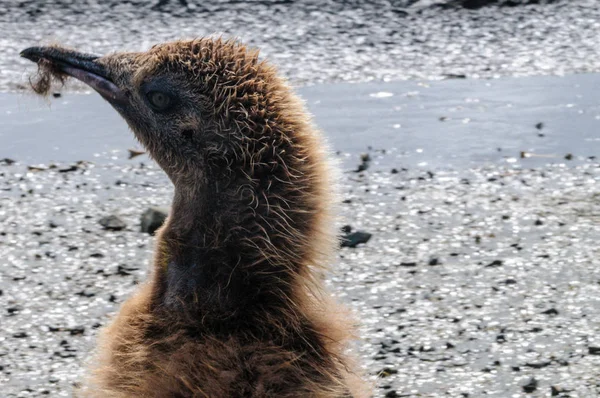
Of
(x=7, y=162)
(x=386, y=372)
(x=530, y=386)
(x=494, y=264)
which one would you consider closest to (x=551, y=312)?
(x=494, y=264)

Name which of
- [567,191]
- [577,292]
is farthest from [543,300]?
[567,191]

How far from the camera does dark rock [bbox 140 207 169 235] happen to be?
5.31 m

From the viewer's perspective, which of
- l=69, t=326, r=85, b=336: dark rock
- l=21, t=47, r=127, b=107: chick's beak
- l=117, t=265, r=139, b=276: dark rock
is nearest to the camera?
l=21, t=47, r=127, b=107: chick's beak

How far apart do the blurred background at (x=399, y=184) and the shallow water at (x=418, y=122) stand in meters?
0.01

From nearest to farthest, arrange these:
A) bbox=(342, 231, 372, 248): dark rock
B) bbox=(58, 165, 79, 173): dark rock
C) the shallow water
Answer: bbox=(342, 231, 372, 248): dark rock
bbox=(58, 165, 79, 173): dark rock
the shallow water

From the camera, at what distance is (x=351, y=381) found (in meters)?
3.17

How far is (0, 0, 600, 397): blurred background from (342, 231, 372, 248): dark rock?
0.01 m

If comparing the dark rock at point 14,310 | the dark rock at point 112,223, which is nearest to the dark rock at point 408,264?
the dark rock at point 112,223

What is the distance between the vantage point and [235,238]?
312 centimetres

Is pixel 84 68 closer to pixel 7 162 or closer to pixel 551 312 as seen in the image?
pixel 551 312

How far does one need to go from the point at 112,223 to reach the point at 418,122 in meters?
2.09

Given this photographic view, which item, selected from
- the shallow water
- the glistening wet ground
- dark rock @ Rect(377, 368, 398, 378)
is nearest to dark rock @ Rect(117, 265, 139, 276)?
the glistening wet ground

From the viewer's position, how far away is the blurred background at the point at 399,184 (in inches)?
173

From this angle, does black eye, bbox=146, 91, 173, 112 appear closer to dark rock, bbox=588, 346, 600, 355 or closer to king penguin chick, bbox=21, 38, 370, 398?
king penguin chick, bbox=21, 38, 370, 398
